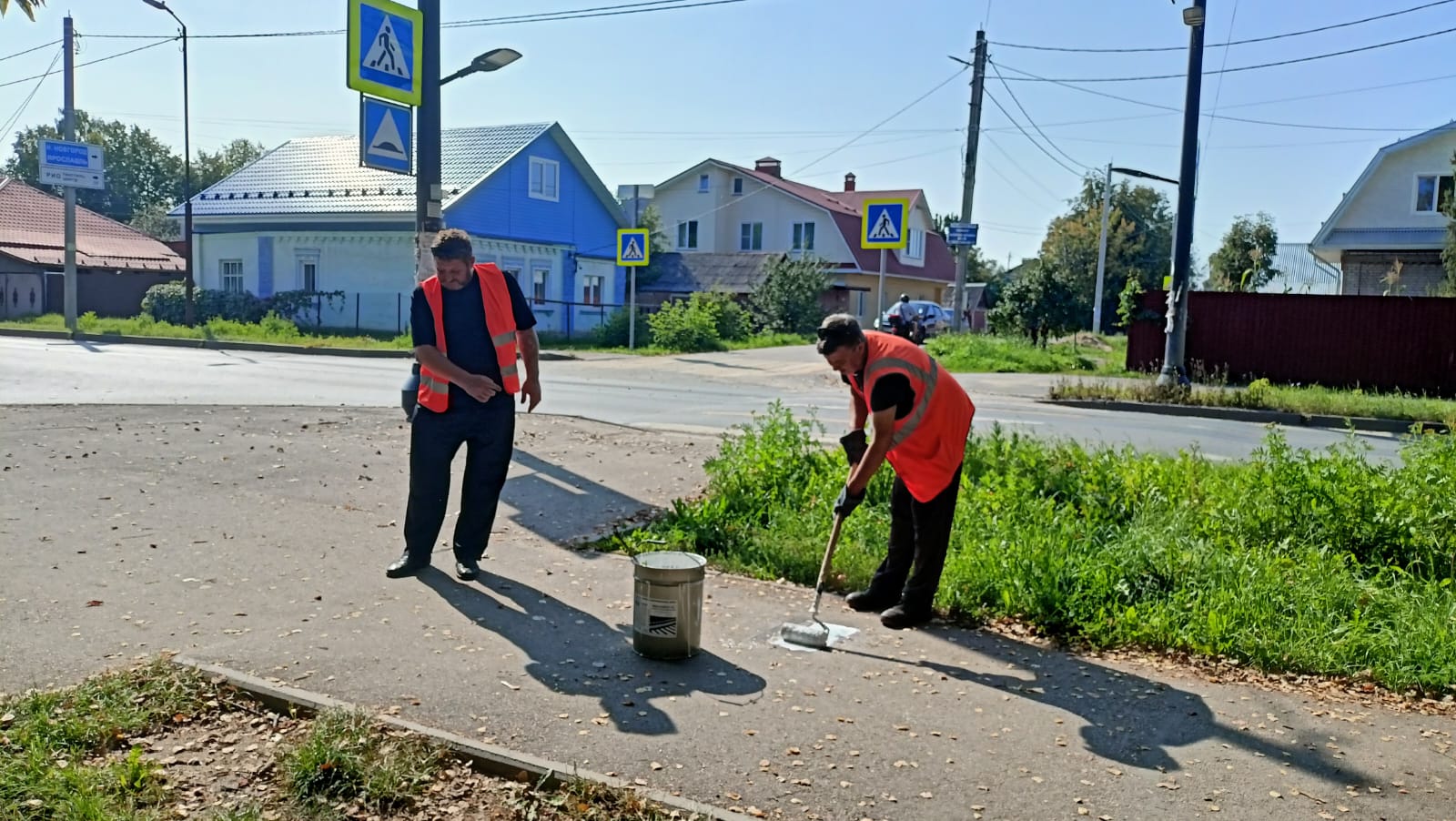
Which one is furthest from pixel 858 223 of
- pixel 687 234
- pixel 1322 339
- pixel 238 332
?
pixel 1322 339

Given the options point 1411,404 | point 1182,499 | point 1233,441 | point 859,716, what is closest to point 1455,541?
point 1182,499

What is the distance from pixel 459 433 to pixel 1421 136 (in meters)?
37.6

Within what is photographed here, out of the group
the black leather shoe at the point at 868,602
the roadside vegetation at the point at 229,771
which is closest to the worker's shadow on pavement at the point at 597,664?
the roadside vegetation at the point at 229,771

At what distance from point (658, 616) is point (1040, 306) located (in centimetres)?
2601

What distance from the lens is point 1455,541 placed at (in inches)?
244

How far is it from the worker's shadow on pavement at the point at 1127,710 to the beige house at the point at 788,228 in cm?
4117

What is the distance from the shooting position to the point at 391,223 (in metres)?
32.8

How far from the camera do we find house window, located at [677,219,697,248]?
53750mm

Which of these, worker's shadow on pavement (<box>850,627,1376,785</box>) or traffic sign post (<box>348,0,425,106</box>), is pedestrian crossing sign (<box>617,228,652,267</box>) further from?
worker's shadow on pavement (<box>850,627,1376,785</box>)

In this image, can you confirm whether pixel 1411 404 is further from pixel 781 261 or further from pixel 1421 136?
pixel 781 261

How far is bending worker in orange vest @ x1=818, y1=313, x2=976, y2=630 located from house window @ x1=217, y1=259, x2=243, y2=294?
117 ft

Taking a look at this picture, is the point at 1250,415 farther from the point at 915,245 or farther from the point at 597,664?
the point at 915,245

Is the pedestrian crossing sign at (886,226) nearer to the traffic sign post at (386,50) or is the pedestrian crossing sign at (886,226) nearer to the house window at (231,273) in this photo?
the traffic sign post at (386,50)

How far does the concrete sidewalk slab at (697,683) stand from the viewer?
383 cm
